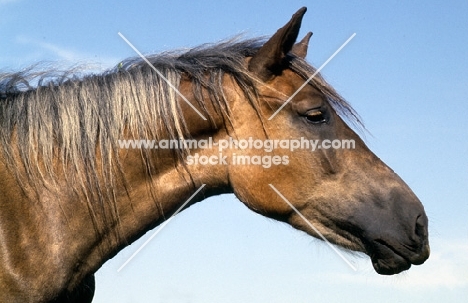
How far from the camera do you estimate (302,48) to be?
6.54 meters

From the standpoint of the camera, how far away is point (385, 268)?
17.4 feet

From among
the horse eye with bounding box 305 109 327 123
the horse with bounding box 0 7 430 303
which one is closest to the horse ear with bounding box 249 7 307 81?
the horse with bounding box 0 7 430 303

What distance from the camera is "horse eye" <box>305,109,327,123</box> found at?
538 centimetres

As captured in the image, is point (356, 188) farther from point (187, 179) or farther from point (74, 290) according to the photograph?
point (74, 290)

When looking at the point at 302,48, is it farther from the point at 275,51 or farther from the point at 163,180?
the point at 163,180

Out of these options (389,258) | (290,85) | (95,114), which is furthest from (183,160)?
(389,258)

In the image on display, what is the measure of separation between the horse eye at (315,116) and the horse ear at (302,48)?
1.14 meters

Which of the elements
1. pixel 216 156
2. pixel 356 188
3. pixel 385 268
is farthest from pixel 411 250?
pixel 216 156

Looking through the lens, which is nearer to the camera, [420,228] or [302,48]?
[420,228]

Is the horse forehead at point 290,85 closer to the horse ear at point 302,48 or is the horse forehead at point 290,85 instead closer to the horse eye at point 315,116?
the horse eye at point 315,116

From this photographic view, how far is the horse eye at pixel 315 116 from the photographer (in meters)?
5.38

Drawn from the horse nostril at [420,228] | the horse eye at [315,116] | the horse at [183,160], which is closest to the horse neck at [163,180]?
the horse at [183,160]

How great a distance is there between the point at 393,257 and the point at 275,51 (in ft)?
7.38

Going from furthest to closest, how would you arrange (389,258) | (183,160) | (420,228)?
(183,160) < (389,258) < (420,228)
